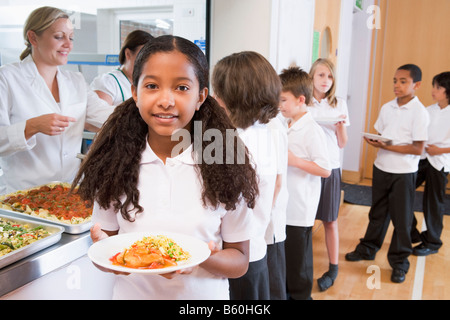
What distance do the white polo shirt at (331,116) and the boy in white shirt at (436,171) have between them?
864mm

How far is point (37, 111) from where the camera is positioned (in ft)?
5.66

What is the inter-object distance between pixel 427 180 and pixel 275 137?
2.13 m

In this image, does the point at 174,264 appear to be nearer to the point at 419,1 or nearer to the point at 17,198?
the point at 17,198

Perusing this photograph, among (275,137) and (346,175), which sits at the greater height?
(275,137)

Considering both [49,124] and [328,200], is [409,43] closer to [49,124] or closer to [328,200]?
[328,200]

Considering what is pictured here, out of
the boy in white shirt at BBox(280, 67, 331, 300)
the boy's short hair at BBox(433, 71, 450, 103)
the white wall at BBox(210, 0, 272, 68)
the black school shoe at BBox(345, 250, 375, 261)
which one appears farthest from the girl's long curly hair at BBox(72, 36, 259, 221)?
the boy's short hair at BBox(433, 71, 450, 103)

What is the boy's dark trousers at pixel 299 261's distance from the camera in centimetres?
225

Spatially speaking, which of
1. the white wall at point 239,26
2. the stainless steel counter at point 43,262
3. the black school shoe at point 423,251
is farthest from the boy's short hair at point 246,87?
the black school shoe at point 423,251

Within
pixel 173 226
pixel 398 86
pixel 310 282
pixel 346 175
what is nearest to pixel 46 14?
pixel 173 226

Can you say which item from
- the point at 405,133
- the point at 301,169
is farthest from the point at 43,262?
the point at 405,133

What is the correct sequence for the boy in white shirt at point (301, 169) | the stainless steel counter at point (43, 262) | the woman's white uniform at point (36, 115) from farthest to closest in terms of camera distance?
the boy in white shirt at point (301, 169) → the woman's white uniform at point (36, 115) → the stainless steel counter at point (43, 262)

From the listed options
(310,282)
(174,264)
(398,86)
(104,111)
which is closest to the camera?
(174,264)

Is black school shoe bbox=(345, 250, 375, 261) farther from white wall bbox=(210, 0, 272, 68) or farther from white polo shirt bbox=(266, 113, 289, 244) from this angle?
white wall bbox=(210, 0, 272, 68)

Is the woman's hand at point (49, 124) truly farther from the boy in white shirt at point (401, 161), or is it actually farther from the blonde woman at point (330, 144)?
the boy in white shirt at point (401, 161)
